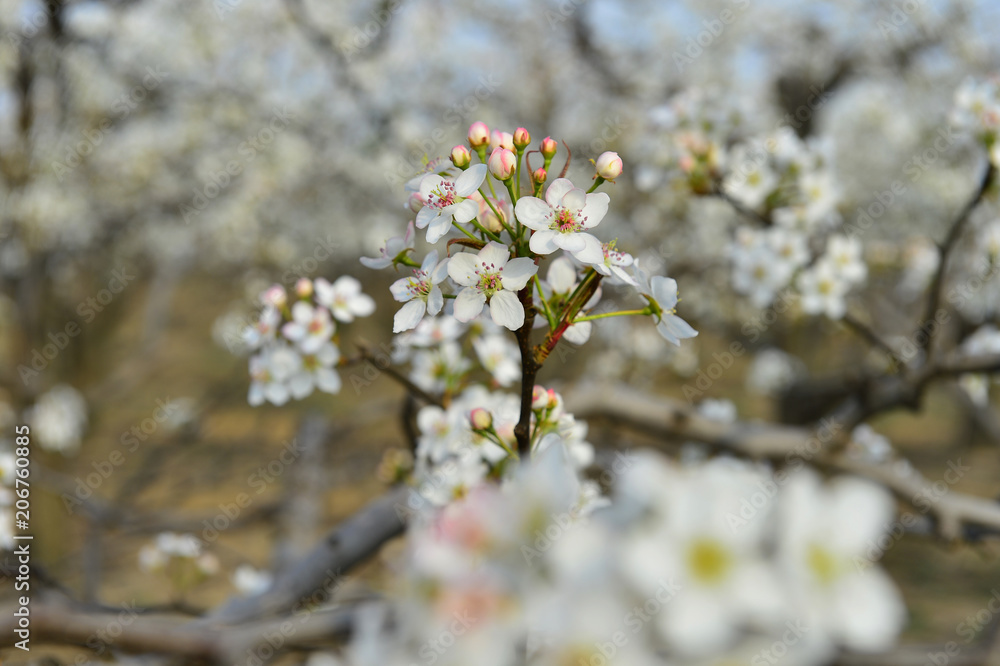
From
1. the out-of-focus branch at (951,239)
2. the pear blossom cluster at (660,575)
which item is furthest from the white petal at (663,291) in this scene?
the out-of-focus branch at (951,239)

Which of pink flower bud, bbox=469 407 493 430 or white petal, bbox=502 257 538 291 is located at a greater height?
white petal, bbox=502 257 538 291

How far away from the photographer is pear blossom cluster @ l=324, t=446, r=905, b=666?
392 millimetres

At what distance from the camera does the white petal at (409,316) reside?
785 mm

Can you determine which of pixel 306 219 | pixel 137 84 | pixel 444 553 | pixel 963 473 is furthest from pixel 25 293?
pixel 963 473

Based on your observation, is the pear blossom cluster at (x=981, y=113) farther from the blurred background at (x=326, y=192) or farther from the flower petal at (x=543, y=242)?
the flower petal at (x=543, y=242)

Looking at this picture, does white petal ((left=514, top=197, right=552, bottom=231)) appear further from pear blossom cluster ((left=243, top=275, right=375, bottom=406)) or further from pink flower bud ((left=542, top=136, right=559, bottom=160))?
pear blossom cluster ((left=243, top=275, right=375, bottom=406))

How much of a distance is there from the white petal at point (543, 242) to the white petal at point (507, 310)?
61 millimetres

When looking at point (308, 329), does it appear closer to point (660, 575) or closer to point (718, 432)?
point (660, 575)

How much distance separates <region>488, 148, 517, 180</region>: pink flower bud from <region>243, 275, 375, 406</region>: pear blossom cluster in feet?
1.48

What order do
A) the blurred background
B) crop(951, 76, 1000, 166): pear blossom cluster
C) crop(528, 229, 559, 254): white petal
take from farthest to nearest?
the blurred background → crop(951, 76, 1000, 166): pear blossom cluster → crop(528, 229, 559, 254): white petal

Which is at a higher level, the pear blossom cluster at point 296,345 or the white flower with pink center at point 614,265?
the pear blossom cluster at point 296,345

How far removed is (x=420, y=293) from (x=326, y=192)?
22.5 feet

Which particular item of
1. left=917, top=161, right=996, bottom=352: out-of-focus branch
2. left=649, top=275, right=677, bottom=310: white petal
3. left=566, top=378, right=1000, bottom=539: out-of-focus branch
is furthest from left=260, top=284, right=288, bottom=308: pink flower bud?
left=917, top=161, right=996, bottom=352: out-of-focus branch

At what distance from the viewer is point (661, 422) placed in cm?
203
